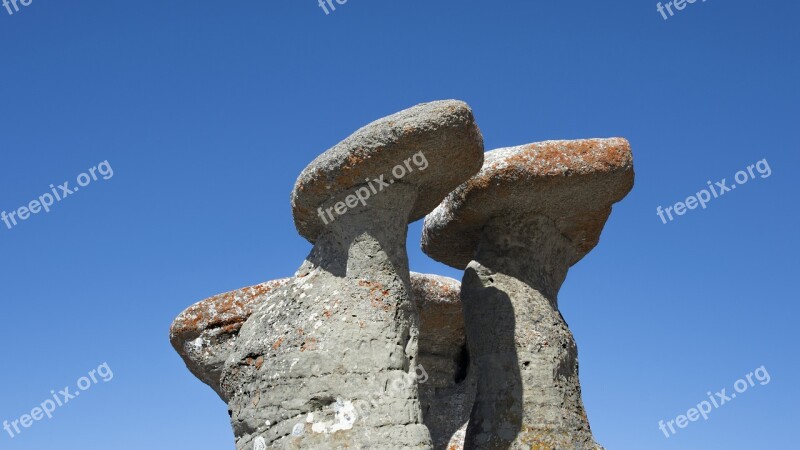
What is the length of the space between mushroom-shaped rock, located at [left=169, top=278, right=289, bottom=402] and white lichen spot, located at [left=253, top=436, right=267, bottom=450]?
143cm

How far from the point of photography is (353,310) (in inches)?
284

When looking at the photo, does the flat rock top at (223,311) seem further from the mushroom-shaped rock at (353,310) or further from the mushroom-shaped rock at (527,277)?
the mushroom-shaped rock at (527,277)

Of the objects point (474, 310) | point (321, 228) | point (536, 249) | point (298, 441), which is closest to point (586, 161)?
point (536, 249)

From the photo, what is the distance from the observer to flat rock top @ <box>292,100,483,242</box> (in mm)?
7172

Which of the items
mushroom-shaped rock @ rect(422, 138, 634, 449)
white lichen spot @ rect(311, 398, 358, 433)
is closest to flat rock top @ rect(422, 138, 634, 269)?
mushroom-shaped rock @ rect(422, 138, 634, 449)

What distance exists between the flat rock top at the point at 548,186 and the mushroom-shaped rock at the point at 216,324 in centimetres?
183

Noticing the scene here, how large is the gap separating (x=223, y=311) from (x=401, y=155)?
2.37 metres

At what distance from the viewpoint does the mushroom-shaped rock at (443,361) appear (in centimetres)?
1055

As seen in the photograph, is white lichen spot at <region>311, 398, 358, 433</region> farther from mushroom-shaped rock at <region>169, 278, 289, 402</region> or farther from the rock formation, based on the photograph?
mushroom-shaped rock at <region>169, 278, 289, 402</region>

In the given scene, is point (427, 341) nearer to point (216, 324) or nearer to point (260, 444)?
point (216, 324)

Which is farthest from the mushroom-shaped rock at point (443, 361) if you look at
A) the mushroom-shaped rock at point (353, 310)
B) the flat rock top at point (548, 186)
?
the mushroom-shaped rock at point (353, 310)

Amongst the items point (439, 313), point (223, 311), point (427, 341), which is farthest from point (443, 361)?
point (223, 311)

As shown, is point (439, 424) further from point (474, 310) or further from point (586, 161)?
point (586, 161)

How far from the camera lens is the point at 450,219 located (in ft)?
30.6
